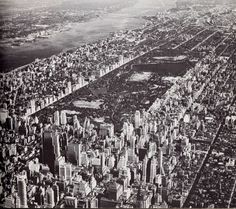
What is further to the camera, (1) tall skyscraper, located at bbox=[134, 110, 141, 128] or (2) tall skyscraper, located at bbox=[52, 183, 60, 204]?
(1) tall skyscraper, located at bbox=[134, 110, 141, 128]

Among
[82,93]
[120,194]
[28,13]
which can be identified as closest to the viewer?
[120,194]

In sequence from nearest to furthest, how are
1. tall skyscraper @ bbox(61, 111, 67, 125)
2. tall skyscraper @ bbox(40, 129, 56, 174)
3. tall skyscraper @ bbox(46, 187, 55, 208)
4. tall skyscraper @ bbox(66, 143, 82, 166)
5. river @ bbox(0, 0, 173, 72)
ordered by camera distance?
tall skyscraper @ bbox(46, 187, 55, 208)
tall skyscraper @ bbox(40, 129, 56, 174)
tall skyscraper @ bbox(66, 143, 82, 166)
tall skyscraper @ bbox(61, 111, 67, 125)
river @ bbox(0, 0, 173, 72)

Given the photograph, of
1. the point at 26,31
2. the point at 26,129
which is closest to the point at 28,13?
the point at 26,31

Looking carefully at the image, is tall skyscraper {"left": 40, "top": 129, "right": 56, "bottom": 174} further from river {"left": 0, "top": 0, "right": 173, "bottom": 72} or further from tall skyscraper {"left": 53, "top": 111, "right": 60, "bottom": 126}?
river {"left": 0, "top": 0, "right": 173, "bottom": 72}

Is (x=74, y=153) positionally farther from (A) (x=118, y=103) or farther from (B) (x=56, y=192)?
(A) (x=118, y=103)

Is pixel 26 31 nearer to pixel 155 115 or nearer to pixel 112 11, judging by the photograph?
pixel 112 11

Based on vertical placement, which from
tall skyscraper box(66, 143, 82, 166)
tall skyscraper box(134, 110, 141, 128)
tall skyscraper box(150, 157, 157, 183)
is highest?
tall skyscraper box(134, 110, 141, 128)

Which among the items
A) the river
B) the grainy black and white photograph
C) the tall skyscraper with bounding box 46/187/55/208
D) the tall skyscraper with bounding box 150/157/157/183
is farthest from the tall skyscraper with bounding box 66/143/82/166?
the river
